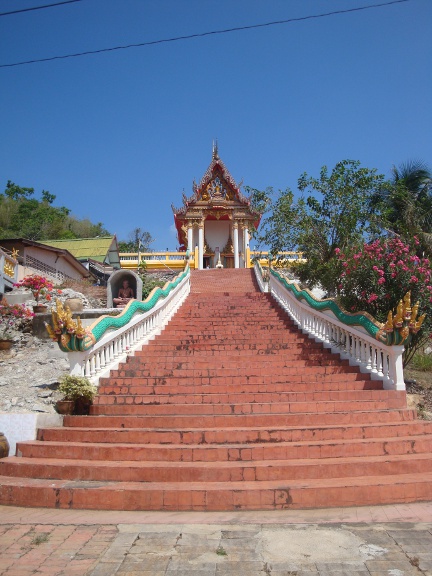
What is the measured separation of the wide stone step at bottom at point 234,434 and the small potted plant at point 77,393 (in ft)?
2.01

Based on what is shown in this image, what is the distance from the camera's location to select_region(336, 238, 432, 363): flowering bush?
8.36 meters

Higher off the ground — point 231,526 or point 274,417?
point 274,417

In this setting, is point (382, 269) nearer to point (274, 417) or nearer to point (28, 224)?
point (274, 417)

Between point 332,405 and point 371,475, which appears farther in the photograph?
point 332,405

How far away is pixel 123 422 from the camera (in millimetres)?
6629

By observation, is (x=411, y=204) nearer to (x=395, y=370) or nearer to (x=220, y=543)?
(x=395, y=370)

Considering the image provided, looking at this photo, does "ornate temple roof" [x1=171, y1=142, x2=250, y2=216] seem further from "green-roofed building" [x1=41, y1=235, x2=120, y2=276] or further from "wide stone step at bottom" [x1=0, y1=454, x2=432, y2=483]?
"wide stone step at bottom" [x1=0, y1=454, x2=432, y2=483]

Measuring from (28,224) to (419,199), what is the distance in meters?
34.4

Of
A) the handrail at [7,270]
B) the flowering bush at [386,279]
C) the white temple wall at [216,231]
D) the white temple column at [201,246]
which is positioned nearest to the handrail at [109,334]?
the flowering bush at [386,279]

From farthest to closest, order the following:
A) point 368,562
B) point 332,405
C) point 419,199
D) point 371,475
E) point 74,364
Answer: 1. point 419,199
2. point 74,364
3. point 332,405
4. point 371,475
5. point 368,562

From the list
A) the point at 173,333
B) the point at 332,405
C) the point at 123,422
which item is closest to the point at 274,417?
the point at 332,405

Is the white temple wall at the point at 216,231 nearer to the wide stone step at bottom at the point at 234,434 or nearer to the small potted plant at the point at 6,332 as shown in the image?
the small potted plant at the point at 6,332

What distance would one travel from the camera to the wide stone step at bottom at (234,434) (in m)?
6.05

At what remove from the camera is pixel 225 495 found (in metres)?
4.93
